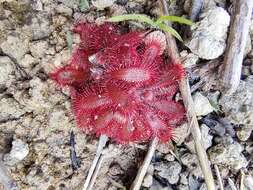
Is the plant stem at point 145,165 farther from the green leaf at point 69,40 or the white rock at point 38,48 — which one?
the white rock at point 38,48

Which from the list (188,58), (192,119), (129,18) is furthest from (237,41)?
(129,18)

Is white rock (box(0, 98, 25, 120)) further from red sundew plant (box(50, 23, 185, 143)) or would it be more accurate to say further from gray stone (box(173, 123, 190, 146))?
gray stone (box(173, 123, 190, 146))

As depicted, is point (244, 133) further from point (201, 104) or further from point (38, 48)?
point (38, 48)

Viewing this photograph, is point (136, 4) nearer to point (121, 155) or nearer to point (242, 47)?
point (242, 47)

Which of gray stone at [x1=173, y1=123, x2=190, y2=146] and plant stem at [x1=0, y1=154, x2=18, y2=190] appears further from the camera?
gray stone at [x1=173, y1=123, x2=190, y2=146]

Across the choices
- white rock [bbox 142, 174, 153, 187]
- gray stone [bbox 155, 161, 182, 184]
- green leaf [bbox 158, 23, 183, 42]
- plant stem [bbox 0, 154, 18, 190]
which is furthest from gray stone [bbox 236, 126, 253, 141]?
plant stem [bbox 0, 154, 18, 190]

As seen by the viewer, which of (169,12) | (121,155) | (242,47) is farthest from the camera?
(121,155)

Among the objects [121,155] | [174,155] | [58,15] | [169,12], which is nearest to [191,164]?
[174,155]

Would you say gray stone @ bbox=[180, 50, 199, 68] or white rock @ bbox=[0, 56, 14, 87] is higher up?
gray stone @ bbox=[180, 50, 199, 68]
